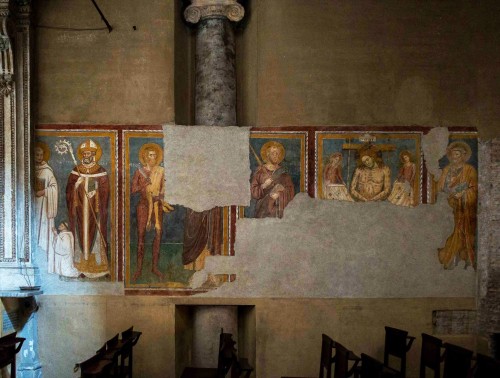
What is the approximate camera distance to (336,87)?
28.9 feet

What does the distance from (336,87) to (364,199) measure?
6.31 feet

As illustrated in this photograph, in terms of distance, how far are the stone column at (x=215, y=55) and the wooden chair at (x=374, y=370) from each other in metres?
4.81

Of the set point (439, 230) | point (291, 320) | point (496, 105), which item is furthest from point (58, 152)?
point (496, 105)

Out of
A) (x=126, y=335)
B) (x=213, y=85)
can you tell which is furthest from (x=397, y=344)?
(x=213, y=85)

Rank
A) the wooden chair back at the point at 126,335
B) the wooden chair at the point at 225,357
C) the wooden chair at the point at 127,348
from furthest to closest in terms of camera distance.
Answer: the wooden chair back at the point at 126,335, the wooden chair at the point at 127,348, the wooden chair at the point at 225,357

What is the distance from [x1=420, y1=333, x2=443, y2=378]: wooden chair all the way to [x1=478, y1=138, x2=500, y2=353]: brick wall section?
1.79 metres

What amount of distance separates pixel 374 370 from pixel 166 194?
4.36 metres

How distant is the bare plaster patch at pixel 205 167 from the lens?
8633mm

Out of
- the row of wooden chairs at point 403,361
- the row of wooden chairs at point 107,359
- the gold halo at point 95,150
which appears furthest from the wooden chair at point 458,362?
the gold halo at point 95,150

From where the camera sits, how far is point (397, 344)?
25.8 ft

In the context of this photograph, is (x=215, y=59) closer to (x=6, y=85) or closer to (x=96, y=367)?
(x=6, y=85)

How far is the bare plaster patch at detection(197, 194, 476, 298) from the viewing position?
8633 mm

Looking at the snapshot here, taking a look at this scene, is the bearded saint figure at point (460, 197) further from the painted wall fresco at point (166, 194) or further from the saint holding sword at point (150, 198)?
the saint holding sword at point (150, 198)

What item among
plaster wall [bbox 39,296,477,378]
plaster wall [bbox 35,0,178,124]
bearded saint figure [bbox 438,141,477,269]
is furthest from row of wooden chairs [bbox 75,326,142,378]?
bearded saint figure [bbox 438,141,477,269]
